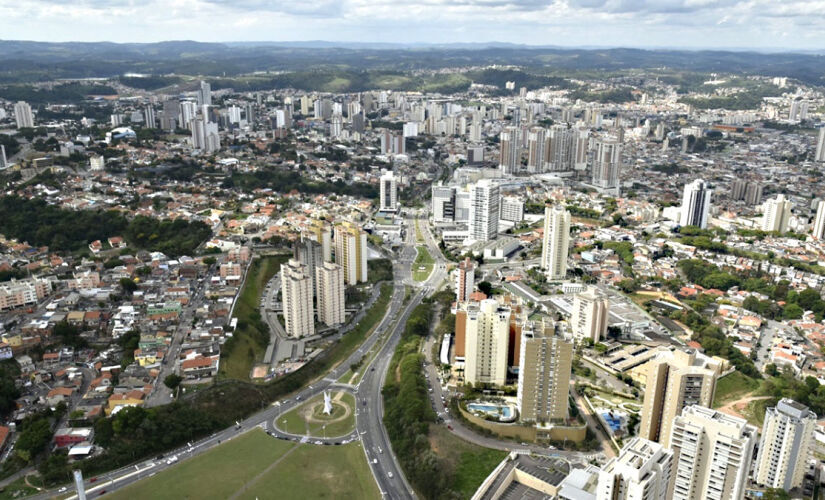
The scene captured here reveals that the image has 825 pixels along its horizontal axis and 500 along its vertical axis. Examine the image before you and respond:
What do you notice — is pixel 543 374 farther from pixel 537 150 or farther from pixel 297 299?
pixel 537 150

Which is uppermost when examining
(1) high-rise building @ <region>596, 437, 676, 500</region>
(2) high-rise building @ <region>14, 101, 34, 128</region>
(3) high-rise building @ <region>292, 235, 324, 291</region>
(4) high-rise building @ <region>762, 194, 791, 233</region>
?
(2) high-rise building @ <region>14, 101, 34, 128</region>

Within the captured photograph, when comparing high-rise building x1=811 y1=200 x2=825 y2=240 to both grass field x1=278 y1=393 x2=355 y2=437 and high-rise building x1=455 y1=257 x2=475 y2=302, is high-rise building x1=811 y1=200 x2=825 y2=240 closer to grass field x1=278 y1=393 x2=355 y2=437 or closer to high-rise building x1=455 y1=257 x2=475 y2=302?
high-rise building x1=455 y1=257 x2=475 y2=302

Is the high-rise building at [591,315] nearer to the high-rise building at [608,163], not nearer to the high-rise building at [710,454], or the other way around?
the high-rise building at [710,454]

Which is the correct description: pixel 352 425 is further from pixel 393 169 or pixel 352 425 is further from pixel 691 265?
pixel 393 169

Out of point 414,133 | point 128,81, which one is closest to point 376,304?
point 414,133

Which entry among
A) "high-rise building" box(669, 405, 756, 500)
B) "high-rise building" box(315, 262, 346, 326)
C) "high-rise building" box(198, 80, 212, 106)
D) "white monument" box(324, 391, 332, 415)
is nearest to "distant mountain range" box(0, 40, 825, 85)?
"high-rise building" box(198, 80, 212, 106)

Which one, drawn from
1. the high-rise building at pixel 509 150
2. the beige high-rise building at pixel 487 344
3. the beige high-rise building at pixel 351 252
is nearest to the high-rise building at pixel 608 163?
the high-rise building at pixel 509 150

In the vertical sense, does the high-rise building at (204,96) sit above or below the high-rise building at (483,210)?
above
